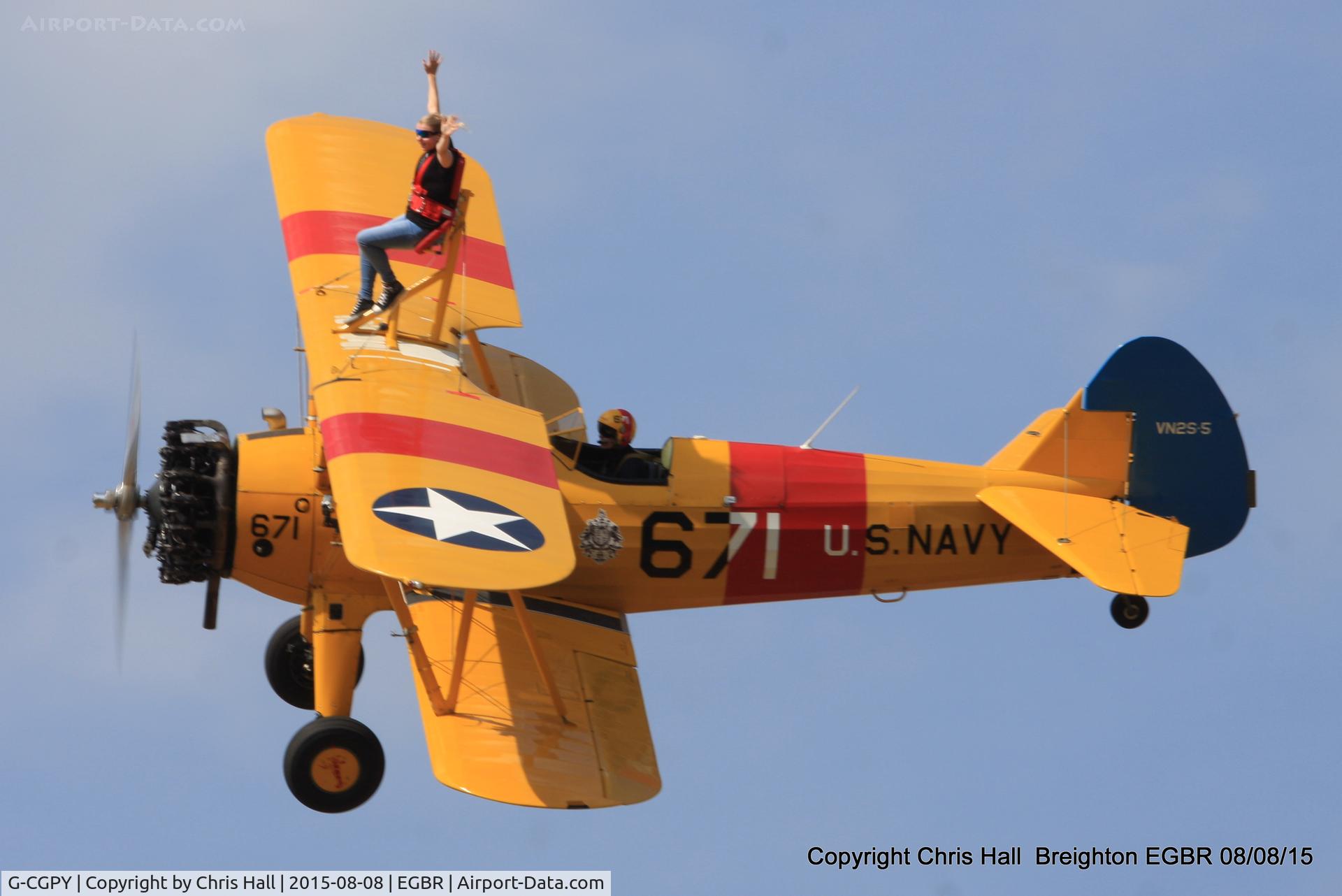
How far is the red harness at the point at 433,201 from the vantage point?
1466 centimetres

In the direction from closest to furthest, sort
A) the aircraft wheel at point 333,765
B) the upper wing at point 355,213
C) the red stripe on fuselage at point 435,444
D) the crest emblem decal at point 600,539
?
the red stripe on fuselage at point 435,444
the aircraft wheel at point 333,765
the crest emblem decal at point 600,539
the upper wing at point 355,213

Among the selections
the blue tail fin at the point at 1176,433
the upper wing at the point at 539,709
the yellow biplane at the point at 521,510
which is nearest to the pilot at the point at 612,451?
the yellow biplane at the point at 521,510

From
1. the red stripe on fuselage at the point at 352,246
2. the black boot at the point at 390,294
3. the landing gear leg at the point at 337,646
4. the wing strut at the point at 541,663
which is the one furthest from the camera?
the red stripe on fuselage at the point at 352,246

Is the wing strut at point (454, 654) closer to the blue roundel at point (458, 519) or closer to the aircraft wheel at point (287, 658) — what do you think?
the blue roundel at point (458, 519)

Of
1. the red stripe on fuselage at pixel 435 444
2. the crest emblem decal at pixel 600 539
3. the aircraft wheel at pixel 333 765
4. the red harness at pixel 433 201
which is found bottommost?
the aircraft wheel at pixel 333 765

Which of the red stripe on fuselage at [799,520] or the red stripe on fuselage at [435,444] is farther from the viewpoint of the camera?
the red stripe on fuselage at [799,520]

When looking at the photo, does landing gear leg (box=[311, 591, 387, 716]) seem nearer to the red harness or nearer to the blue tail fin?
the red harness

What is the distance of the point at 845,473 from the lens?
15984mm

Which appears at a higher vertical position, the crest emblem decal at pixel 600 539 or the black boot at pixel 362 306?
→ the black boot at pixel 362 306

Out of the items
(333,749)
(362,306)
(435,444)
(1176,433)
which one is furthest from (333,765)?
(1176,433)

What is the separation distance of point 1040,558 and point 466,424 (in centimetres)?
488

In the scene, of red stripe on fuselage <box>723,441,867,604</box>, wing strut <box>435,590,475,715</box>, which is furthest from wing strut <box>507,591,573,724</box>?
red stripe on fuselage <box>723,441,867,604</box>

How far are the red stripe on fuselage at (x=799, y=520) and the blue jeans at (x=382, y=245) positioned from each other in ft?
9.01

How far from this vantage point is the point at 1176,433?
54.3ft
